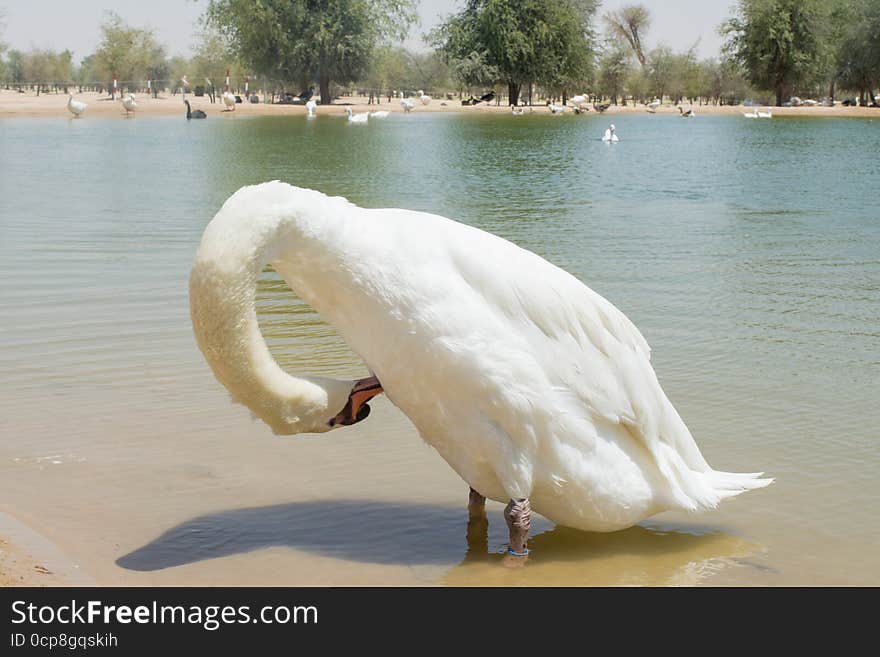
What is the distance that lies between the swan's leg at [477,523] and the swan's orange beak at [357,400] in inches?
41.8

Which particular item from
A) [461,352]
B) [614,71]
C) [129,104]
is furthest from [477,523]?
[614,71]

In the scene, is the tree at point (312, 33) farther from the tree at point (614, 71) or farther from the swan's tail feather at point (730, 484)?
the swan's tail feather at point (730, 484)

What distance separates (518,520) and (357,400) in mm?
839

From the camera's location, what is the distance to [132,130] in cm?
5188

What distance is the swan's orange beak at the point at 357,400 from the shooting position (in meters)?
4.10

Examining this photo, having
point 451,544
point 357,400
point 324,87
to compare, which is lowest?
point 451,544

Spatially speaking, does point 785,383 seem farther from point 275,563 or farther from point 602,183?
point 602,183

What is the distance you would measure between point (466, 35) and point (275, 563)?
86350mm

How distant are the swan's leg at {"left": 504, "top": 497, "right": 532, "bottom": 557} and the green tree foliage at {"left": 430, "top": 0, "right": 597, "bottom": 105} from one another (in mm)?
83494

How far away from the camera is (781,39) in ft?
291

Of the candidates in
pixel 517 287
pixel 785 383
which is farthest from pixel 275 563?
pixel 785 383

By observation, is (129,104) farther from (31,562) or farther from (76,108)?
(31,562)

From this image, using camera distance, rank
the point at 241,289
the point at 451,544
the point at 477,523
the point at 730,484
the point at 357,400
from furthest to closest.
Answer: the point at 477,523 < the point at 451,544 < the point at 730,484 < the point at 357,400 < the point at 241,289

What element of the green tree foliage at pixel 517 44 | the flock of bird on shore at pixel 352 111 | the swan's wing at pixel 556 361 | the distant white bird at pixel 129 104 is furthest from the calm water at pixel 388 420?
the green tree foliage at pixel 517 44
